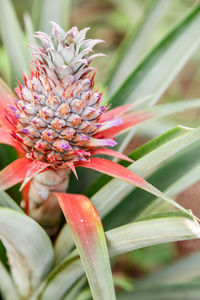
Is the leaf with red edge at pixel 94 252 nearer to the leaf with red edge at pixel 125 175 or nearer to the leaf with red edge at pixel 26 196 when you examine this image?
the leaf with red edge at pixel 125 175

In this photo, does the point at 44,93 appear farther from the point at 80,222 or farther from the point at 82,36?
the point at 80,222

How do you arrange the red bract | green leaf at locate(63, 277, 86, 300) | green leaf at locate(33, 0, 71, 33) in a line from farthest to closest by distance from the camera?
green leaf at locate(33, 0, 71, 33), green leaf at locate(63, 277, 86, 300), the red bract

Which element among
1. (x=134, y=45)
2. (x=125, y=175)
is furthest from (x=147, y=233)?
(x=134, y=45)

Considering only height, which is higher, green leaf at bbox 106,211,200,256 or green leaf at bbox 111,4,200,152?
green leaf at bbox 111,4,200,152

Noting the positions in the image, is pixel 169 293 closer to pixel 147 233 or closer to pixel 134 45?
pixel 147 233

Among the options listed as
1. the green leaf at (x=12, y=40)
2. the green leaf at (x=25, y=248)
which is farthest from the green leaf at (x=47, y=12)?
the green leaf at (x=25, y=248)

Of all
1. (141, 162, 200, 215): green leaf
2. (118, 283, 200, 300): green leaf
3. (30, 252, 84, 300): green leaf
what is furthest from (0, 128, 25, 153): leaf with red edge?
(118, 283, 200, 300): green leaf

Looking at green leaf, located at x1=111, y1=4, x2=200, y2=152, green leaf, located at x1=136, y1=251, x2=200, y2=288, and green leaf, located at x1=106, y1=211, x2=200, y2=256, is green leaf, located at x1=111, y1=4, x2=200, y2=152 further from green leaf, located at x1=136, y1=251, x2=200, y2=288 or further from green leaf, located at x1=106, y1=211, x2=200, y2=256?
green leaf, located at x1=136, y1=251, x2=200, y2=288
